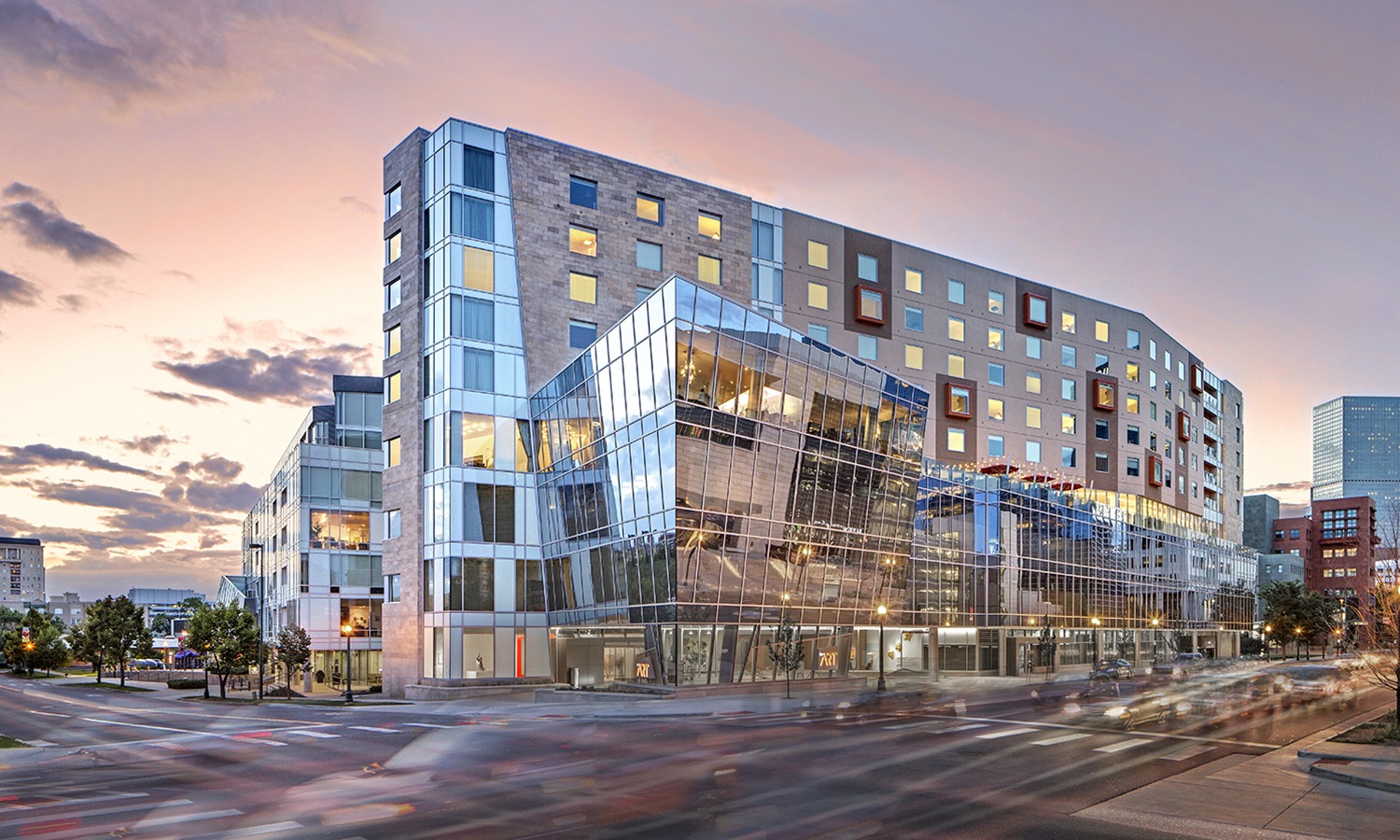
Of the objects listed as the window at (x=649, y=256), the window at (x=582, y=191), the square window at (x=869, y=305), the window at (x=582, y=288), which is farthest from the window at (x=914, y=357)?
the window at (x=582, y=191)

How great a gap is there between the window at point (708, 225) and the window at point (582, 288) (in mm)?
9316

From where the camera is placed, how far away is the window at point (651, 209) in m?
66.8

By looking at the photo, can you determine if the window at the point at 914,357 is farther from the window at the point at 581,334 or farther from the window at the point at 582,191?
the window at the point at 582,191

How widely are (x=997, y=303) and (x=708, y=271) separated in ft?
106

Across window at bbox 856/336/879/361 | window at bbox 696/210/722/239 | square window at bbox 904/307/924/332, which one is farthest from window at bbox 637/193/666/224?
square window at bbox 904/307/924/332

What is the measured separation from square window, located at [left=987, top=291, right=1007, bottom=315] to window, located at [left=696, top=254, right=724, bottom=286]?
30.4 m

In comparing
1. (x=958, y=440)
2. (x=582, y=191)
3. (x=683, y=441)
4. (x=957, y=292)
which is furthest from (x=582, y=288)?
(x=957, y=292)

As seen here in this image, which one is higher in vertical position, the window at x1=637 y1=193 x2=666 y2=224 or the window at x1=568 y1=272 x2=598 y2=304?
the window at x1=637 y1=193 x2=666 y2=224

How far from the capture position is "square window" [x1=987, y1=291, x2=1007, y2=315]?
3477 inches

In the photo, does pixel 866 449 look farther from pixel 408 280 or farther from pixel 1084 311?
pixel 1084 311

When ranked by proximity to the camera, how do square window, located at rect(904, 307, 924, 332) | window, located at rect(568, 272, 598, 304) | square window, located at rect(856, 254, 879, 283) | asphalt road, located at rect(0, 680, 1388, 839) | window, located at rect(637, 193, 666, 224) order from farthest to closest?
square window, located at rect(904, 307, 924, 332) < square window, located at rect(856, 254, 879, 283) < window, located at rect(637, 193, 666, 224) < window, located at rect(568, 272, 598, 304) < asphalt road, located at rect(0, 680, 1388, 839)

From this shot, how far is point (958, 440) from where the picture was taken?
83750mm

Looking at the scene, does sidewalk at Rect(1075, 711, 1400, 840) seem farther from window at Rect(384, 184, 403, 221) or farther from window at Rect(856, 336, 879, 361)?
window at Rect(384, 184, 403, 221)

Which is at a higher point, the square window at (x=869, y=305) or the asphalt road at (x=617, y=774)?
the square window at (x=869, y=305)
